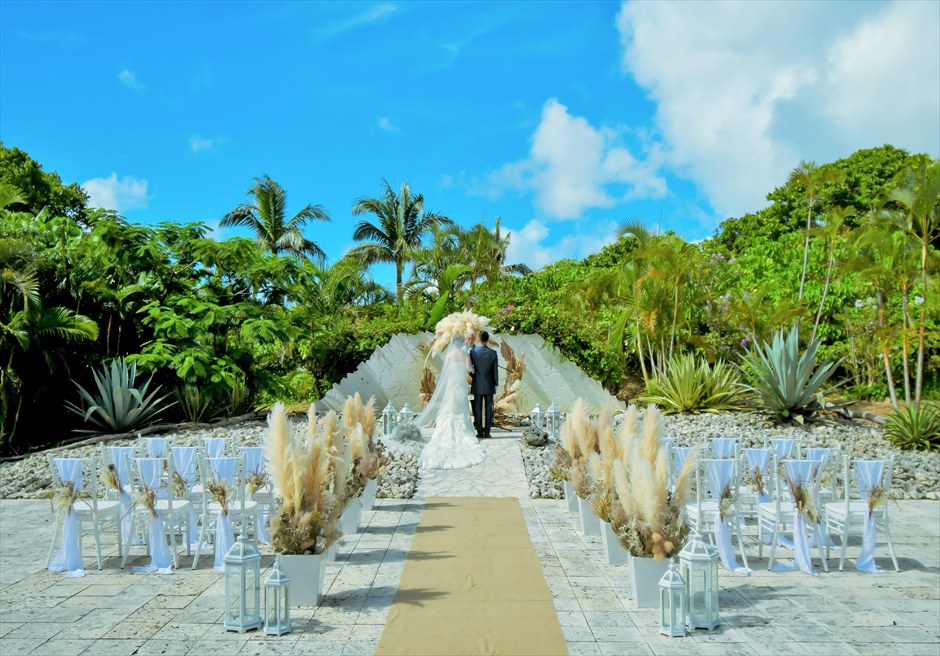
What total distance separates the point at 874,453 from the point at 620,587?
8072 millimetres

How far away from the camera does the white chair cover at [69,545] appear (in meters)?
6.60

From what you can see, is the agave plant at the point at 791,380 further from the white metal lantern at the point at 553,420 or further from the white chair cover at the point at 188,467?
the white chair cover at the point at 188,467

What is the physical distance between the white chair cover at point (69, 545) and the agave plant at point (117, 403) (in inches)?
309

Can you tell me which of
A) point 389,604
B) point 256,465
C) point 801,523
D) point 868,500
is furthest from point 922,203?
point 389,604

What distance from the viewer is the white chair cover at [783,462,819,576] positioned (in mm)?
6621

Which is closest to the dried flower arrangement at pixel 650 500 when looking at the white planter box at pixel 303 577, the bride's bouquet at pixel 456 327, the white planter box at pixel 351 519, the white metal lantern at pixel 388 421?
the white planter box at pixel 303 577

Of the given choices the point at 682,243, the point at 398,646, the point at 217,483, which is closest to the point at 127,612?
the point at 217,483

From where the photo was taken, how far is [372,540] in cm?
762

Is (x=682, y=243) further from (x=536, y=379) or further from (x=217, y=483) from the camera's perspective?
(x=217, y=483)

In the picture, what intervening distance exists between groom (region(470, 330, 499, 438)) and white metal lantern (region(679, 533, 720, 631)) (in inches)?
326

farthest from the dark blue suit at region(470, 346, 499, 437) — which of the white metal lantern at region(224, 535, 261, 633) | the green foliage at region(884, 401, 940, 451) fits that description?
the white metal lantern at region(224, 535, 261, 633)

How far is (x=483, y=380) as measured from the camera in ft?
44.2

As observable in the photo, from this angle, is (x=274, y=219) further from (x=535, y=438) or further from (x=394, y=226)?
(x=535, y=438)

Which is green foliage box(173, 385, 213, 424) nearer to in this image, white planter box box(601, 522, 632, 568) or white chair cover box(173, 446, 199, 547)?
white chair cover box(173, 446, 199, 547)
